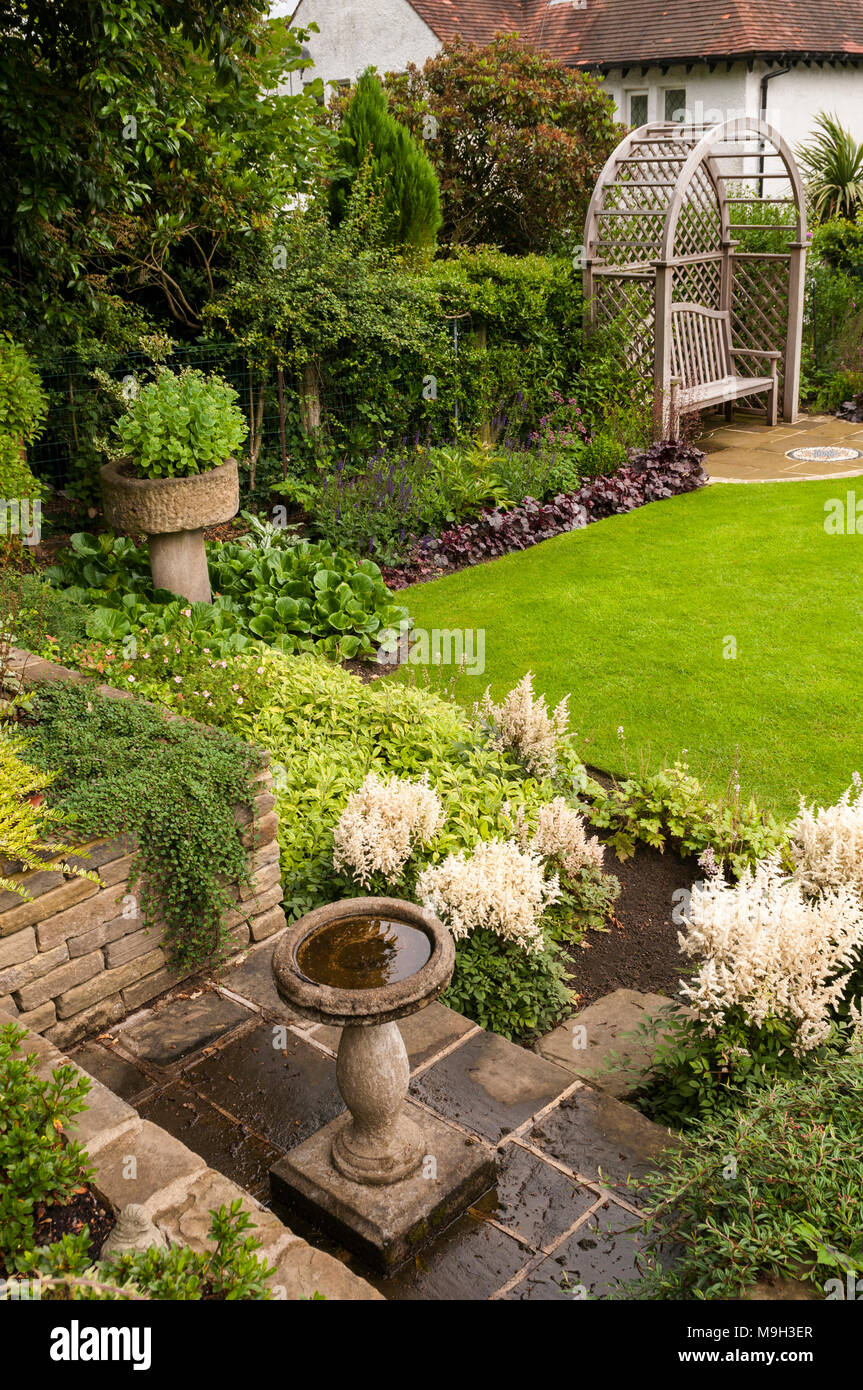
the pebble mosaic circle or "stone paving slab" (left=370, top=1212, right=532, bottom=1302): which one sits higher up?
the pebble mosaic circle

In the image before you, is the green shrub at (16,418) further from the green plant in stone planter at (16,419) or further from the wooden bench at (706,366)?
the wooden bench at (706,366)

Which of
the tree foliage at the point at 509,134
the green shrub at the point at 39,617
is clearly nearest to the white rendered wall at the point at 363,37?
the tree foliage at the point at 509,134

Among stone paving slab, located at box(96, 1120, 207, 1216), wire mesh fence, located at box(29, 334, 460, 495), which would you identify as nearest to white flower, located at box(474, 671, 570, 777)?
stone paving slab, located at box(96, 1120, 207, 1216)

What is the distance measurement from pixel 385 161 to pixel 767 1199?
439 inches

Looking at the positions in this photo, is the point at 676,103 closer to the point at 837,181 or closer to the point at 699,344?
the point at 837,181

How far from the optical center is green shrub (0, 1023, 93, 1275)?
2.65 m

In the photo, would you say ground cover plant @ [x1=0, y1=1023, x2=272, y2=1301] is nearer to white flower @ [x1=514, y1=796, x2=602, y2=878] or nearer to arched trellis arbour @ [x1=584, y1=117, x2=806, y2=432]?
white flower @ [x1=514, y1=796, x2=602, y2=878]

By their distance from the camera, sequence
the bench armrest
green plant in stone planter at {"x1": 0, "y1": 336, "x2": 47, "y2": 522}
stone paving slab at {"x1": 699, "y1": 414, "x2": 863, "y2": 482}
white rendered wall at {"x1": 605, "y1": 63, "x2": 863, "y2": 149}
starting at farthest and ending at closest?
white rendered wall at {"x1": 605, "y1": 63, "x2": 863, "y2": 149}
the bench armrest
stone paving slab at {"x1": 699, "y1": 414, "x2": 863, "y2": 482}
green plant in stone planter at {"x1": 0, "y1": 336, "x2": 47, "y2": 522}

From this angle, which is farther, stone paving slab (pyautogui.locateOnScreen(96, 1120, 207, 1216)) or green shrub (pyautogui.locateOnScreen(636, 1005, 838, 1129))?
green shrub (pyautogui.locateOnScreen(636, 1005, 838, 1129))

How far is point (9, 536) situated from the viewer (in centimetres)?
731

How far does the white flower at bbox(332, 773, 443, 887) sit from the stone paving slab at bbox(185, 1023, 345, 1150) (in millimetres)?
801

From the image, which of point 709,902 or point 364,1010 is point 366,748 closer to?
point 709,902

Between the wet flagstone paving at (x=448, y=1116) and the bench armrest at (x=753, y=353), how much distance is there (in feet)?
37.2
